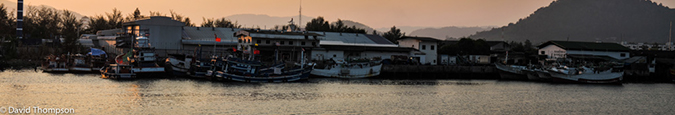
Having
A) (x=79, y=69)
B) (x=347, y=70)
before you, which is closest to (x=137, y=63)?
(x=79, y=69)

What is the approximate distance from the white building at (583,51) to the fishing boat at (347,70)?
2690cm

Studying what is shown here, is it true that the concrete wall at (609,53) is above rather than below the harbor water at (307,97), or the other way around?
above

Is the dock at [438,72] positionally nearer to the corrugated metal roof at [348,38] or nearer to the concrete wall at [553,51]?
the concrete wall at [553,51]

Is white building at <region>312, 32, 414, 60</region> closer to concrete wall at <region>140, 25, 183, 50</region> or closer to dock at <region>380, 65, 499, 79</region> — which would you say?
dock at <region>380, 65, 499, 79</region>

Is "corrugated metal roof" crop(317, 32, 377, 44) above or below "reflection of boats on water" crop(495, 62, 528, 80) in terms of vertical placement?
above

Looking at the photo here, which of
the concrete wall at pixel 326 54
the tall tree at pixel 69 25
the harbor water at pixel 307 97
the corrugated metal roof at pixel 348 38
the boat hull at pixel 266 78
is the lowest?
the harbor water at pixel 307 97

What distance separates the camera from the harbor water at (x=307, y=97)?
1218 inches

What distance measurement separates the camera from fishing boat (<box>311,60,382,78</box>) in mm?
54500

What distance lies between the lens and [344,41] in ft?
244

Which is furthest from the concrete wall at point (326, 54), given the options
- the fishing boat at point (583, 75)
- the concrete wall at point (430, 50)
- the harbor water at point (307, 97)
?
the fishing boat at point (583, 75)

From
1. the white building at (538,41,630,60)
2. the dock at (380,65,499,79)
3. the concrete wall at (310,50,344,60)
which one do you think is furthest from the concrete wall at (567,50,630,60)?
the concrete wall at (310,50,344,60)

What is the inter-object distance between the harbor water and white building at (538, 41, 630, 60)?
66.6 feet

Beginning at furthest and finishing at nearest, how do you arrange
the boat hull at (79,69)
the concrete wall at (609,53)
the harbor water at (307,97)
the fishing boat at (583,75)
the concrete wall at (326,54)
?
1. the concrete wall at (609,53)
2. the concrete wall at (326,54)
3. the fishing boat at (583,75)
4. the boat hull at (79,69)
5. the harbor water at (307,97)

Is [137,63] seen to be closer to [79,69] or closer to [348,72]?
[79,69]
